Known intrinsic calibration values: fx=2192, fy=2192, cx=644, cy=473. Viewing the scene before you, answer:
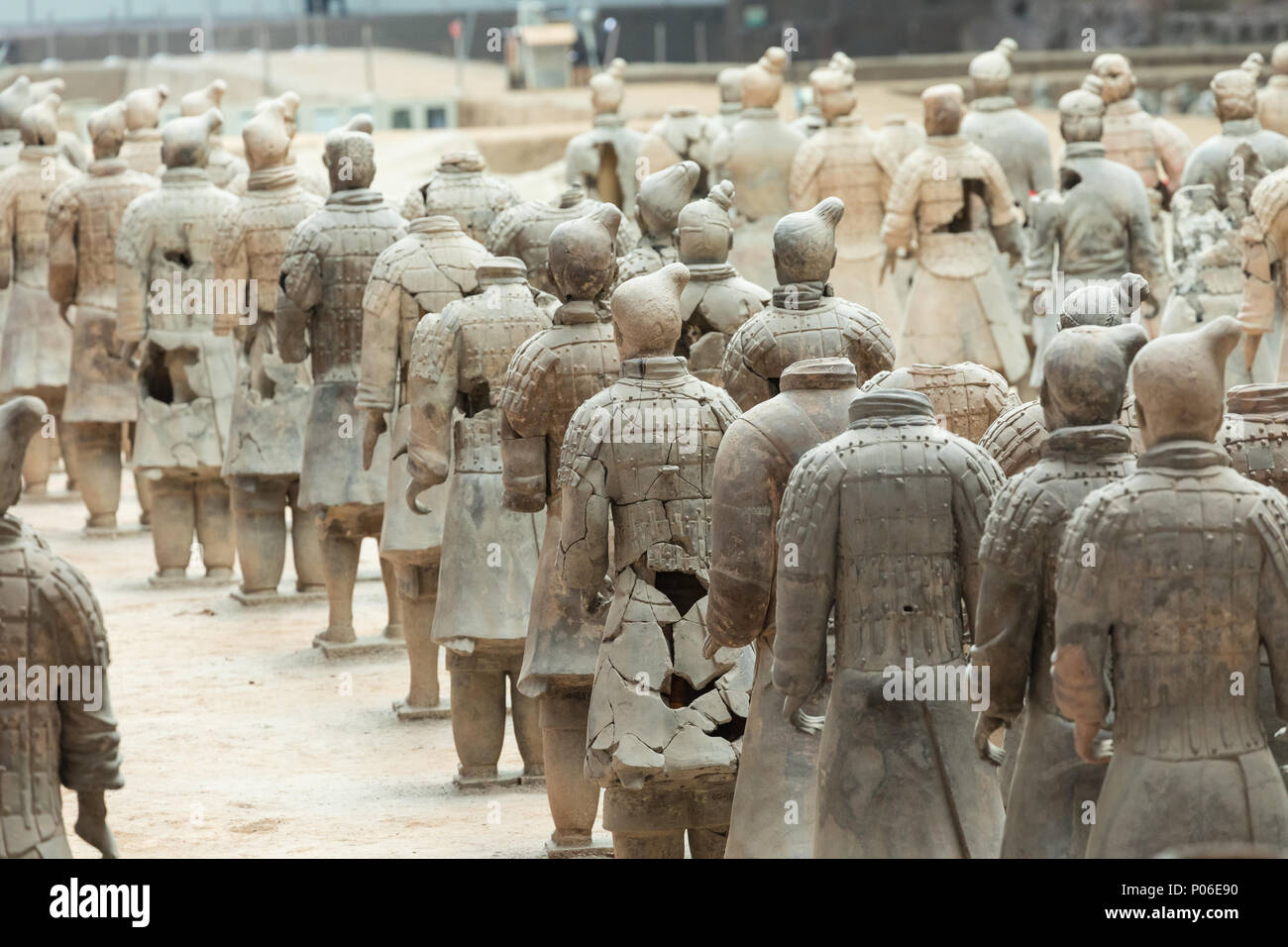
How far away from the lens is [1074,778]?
4.57 metres

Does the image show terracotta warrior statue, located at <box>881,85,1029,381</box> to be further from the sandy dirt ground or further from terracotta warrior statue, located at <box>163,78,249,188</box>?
terracotta warrior statue, located at <box>163,78,249,188</box>

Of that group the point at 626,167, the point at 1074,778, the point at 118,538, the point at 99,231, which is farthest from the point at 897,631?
the point at 626,167

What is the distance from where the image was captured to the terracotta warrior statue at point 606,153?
581 inches

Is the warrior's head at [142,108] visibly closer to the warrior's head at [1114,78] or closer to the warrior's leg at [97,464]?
the warrior's leg at [97,464]

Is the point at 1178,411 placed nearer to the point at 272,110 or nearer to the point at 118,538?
the point at 272,110

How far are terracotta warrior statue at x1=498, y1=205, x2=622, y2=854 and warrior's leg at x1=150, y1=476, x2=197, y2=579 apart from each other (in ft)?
17.4

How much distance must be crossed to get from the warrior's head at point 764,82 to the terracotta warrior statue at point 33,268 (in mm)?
4179

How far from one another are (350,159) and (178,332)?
2.51 meters

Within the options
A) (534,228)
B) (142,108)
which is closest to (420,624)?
(534,228)

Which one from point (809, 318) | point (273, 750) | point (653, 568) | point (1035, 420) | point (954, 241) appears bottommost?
point (273, 750)

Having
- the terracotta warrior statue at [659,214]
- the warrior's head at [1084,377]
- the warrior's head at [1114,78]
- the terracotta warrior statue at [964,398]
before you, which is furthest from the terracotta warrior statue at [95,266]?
the warrior's head at [1084,377]

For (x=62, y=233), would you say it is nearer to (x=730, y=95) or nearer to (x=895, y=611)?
(x=730, y=95)

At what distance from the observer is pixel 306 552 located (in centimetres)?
1134

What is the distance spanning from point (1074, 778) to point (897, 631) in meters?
0.53
